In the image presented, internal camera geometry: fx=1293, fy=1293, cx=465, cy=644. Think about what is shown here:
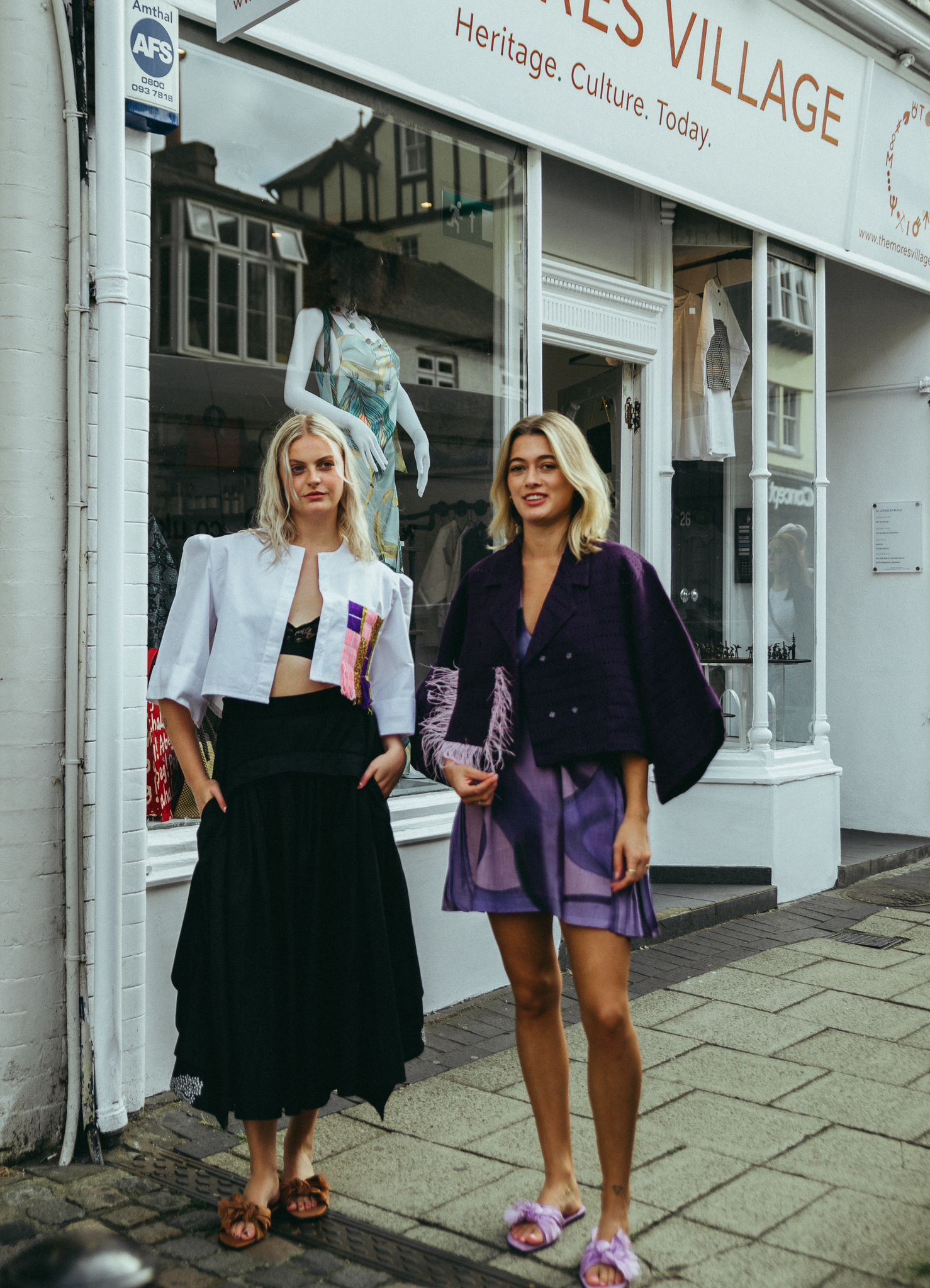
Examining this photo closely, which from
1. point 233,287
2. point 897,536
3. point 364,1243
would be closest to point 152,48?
point 233,287

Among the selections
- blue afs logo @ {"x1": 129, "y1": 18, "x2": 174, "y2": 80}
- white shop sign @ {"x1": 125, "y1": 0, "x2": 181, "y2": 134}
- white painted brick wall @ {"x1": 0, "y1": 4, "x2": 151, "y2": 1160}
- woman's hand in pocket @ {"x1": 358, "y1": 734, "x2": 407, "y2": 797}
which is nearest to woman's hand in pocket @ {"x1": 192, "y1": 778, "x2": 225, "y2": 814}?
woman's hand in pocket @ {"x1": 358, "y1": 734, "x2": 407, "y2": 797}

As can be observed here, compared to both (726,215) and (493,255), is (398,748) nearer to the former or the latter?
(493,255)

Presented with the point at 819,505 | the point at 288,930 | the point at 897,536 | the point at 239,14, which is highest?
the point at 239,14

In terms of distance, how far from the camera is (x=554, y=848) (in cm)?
312

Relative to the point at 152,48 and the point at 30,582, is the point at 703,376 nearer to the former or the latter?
the point at 152,48

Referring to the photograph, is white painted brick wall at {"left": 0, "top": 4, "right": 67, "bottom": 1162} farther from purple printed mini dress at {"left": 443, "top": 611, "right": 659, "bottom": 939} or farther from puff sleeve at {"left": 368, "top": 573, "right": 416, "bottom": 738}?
purple printed mini dress at {"left": 443, "top": 611, "right": 659, "bottom": 939}

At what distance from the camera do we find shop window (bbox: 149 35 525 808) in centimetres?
457

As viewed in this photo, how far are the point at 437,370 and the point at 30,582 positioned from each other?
94.4 inches

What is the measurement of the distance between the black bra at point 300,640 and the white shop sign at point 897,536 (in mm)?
6222

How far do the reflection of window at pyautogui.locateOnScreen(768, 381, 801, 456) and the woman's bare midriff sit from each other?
4734 mm

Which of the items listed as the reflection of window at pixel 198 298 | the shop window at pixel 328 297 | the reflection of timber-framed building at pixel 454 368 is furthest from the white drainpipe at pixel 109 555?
the reflection of window at pixel 198 298

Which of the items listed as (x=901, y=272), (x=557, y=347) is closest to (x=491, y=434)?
(x=557, y=347)

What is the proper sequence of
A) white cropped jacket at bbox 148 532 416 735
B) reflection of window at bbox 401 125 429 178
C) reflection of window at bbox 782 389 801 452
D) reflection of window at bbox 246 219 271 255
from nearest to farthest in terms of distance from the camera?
white cropped jacket at bbox 148 532 416 735, reflection of window at bbox 246 219 271 255, reflection of window at bbox 401 125 429 178, reflection of window at bbox 782 389 801 452

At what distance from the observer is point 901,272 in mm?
8297
